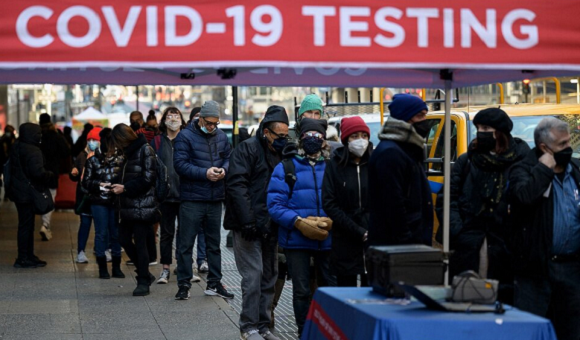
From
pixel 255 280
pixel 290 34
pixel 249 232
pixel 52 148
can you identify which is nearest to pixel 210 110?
pixel 249 232

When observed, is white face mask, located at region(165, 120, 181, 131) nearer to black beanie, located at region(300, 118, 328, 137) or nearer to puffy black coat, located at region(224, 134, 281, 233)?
puffy black coat, located at region(224, 134, 281, 233)

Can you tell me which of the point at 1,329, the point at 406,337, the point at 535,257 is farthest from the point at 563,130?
the point at 1,329

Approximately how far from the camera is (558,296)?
21.3 feet

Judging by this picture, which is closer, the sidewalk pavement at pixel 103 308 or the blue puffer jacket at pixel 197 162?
the sidewalk pavement at pixel 103 308

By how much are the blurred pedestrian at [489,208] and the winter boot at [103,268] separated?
625 centimetres

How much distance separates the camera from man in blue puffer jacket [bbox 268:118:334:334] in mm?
8133

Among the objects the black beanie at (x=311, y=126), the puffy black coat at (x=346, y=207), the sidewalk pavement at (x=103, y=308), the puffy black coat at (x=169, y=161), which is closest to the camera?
the puffy black coat at (x=346, y=207)

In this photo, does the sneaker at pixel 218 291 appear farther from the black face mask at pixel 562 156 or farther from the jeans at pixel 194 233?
the black face mask at pixel 562 156

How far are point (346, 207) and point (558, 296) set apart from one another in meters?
1.81

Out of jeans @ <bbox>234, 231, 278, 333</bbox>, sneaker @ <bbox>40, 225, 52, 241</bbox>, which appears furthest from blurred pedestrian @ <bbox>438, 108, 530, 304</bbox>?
sneaker @ <bbox>40, 225, 52, 241</bbox>

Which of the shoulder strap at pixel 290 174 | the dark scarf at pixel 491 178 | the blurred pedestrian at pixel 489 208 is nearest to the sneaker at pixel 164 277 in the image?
the shoulder strap at pixel 290 174

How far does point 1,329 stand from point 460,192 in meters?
4.28

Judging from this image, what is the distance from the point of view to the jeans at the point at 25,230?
13.4m

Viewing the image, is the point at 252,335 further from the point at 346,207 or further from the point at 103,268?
the point at 103,268
